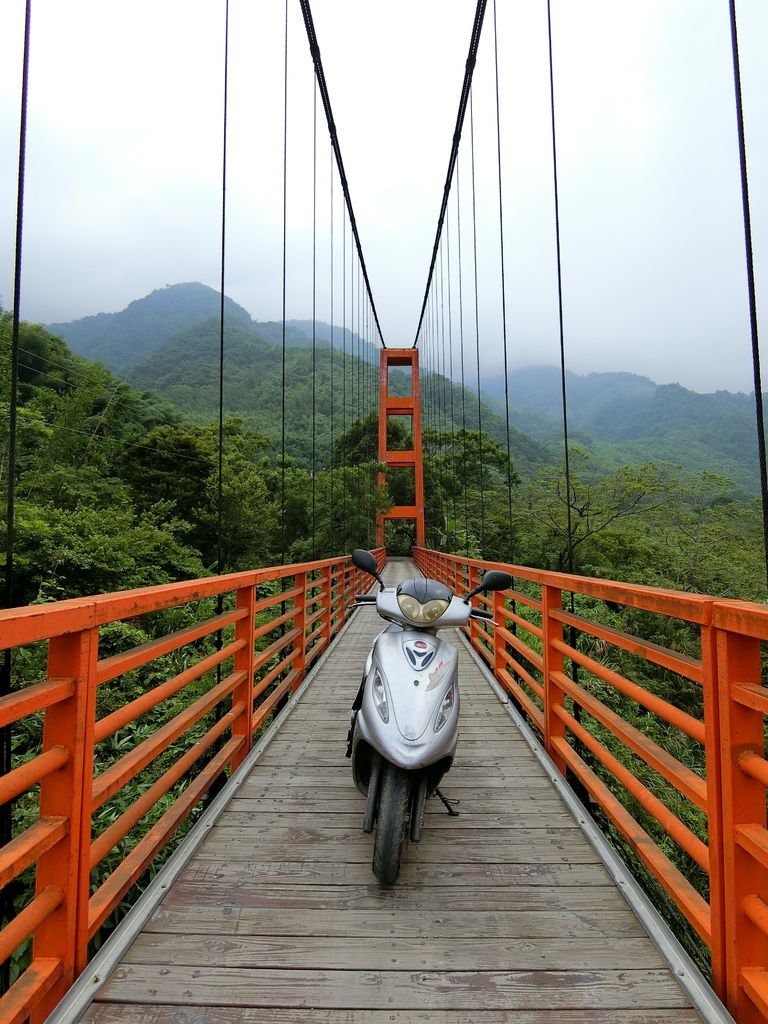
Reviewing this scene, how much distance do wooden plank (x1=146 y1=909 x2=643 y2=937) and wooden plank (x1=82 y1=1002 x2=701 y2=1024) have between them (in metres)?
0.18

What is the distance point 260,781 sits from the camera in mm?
2037

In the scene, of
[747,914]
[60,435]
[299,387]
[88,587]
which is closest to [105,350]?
[299,387]

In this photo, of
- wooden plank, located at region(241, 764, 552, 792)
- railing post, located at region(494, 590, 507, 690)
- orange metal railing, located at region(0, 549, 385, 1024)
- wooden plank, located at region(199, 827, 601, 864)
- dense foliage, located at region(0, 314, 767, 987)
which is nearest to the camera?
orange metal railing, located at region(0, 549, 385, 1024)

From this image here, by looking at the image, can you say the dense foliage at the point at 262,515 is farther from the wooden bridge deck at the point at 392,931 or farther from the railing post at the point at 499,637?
the wooden bridge deck at the point at 392,931

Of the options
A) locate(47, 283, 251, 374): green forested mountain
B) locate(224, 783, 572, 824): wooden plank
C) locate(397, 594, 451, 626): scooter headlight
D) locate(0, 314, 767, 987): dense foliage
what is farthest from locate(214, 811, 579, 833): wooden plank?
locate(47, 283, 251, 374): green forested mountain

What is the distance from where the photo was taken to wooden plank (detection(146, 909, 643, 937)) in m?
1.25

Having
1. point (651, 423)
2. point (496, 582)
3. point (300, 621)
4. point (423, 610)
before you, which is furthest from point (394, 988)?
point (651, 423)

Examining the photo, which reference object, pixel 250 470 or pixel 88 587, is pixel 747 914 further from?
pixel 250 470

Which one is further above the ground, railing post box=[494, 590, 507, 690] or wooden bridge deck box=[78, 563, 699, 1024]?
railing post box=[494, 590, 507, 690]

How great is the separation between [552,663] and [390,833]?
3.37 ft

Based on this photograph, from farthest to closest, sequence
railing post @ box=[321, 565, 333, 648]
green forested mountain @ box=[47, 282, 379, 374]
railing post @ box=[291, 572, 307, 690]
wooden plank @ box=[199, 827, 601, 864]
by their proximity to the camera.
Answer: green forested mountain @ box=[47, 282, 379, 374]
railing post @ box=[321, 565, 333, 648]
railing post @ box=[291, 572, 307, 690]
wooden plank @ box=[199, 827, 601, 864]

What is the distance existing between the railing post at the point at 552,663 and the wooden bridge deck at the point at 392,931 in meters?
0.30

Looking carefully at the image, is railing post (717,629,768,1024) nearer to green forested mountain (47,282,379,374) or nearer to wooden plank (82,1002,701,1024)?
wooden plank (82,1002,701,1024)

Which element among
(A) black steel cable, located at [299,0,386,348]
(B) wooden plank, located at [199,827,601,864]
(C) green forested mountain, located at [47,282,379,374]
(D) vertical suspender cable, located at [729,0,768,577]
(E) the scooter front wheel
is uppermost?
(C) green forested mountain, located at [47,282,379,374]
